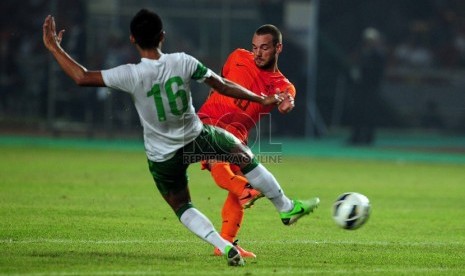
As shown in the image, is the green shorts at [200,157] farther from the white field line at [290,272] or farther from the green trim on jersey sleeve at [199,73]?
the white field line at [290,272]

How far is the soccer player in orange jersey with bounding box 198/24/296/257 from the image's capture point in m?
9.29

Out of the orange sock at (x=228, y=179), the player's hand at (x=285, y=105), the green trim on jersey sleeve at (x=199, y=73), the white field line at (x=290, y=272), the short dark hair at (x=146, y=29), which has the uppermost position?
the short dark hair at (x=146, y=29)

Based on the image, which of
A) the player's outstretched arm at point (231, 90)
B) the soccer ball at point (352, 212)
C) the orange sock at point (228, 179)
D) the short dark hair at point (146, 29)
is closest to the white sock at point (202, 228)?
the orange sock at point (228, 179)

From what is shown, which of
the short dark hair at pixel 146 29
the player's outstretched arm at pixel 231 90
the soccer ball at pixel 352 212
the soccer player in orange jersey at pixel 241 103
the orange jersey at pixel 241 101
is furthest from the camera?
the orange jersey at pixel 241 101

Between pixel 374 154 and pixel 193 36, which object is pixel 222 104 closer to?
pixel 374 154

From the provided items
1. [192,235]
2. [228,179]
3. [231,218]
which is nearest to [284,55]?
[192,235]

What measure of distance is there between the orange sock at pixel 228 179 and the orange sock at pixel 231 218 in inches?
7.2

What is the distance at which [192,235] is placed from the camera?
10680 mm

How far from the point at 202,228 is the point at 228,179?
2.97 ft

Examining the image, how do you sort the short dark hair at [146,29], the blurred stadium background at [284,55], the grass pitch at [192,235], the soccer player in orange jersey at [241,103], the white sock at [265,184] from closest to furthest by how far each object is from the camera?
1. the short dark hair at [146,29]
2. the grass pitch at [192,235]
3. the white sock at [265,184]
4. the soccer player in orange jersey at [241,103]
5. the blurred stadium background at [284,55]

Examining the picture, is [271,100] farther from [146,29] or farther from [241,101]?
[241,101]

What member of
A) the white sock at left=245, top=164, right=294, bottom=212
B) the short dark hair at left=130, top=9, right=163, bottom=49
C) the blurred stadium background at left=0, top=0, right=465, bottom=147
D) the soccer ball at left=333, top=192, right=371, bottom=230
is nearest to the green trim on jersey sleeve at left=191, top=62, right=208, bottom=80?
the short dark hair at left=130, top=9, right=163, bottom=49

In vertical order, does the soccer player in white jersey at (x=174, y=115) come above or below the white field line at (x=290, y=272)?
above

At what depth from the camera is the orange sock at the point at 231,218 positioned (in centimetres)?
929
